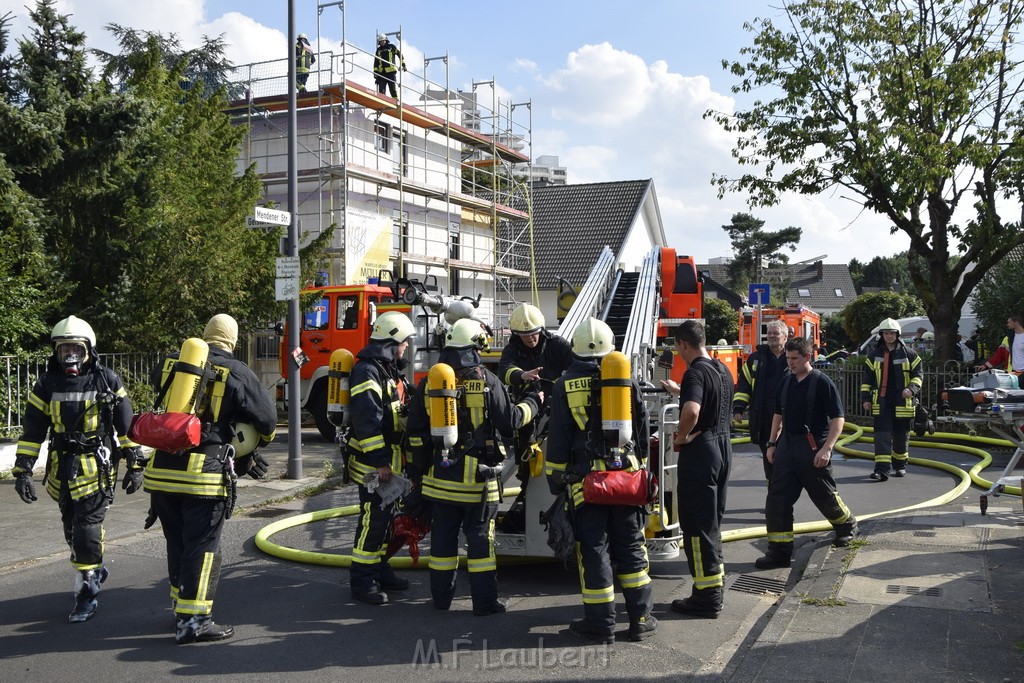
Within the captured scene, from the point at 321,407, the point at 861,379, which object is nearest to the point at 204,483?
the point at 321,407

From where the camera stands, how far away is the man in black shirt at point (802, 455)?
6.55 metres

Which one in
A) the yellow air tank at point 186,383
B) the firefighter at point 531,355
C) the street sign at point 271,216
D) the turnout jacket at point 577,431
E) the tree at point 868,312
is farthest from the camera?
the tree at point 868,312

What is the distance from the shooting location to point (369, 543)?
5715mm

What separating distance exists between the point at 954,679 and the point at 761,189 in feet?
44.6

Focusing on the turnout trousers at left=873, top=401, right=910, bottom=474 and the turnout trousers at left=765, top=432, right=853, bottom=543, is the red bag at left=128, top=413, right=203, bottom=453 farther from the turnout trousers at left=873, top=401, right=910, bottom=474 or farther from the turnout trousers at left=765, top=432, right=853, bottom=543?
the turnout trousers at left=873, top=401, right=910, bottom=474

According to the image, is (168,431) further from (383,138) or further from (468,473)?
(383,138)

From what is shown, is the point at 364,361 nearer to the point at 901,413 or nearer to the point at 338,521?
the point at 338,521

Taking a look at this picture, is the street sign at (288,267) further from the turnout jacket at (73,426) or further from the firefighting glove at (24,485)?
the firefighting glove at (24,485)

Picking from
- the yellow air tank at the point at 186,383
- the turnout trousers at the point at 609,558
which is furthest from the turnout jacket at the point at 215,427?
the turnout trousers at the point at 609,558

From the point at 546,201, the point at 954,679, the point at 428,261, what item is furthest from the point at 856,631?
the point at 546,201

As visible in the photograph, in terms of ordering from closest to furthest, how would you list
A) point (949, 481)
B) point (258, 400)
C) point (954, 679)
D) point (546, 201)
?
point (954, 679) < point (258, 400) < point (949, 481) < point (546, 201)

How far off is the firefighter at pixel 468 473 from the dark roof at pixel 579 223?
25820 mm

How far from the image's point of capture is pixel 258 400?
17.0 ft

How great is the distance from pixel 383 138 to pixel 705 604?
2021cm
